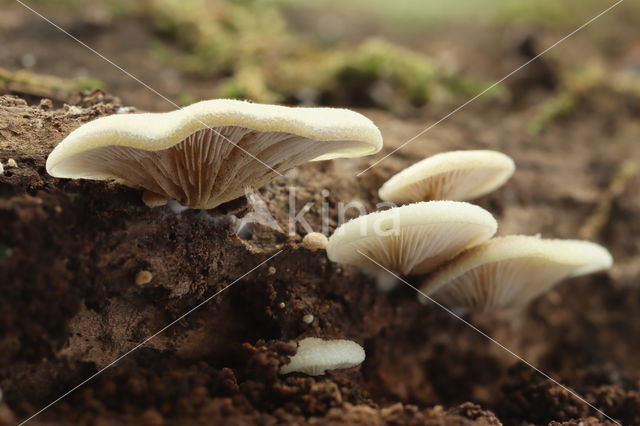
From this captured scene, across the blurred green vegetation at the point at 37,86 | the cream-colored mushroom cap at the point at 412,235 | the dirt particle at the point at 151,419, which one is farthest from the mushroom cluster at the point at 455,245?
the blurred green vegetation at the point at 37,86

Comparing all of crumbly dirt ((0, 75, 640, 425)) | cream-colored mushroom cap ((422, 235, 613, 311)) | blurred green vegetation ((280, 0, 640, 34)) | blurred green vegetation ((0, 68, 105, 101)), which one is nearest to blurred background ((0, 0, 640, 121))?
blurred green vegetation ((0, 68, 105, 101))

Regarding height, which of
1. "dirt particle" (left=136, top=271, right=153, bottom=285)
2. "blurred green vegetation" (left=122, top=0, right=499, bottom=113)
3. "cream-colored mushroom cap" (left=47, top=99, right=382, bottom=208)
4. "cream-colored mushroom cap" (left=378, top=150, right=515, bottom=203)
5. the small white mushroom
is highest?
"blurred green vegetation" (left=122, top=0, right=499, bottom=113)

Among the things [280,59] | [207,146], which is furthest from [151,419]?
[280,59]

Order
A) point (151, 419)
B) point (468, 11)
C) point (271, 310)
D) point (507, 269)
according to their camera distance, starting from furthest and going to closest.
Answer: point (468, 11) < point (507, 269) < point (271, 310) < point (151, 419)

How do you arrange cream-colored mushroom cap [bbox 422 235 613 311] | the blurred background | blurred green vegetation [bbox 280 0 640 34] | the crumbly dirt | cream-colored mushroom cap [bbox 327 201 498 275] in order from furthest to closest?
blurred green vegetation [bbox 280 0 640 34], the blurred background, cream-colored mushroom cap [bbox 422 235 613 311], cream-colored mushroom cap [bbox 327 201 498 275], the crumbly dirt

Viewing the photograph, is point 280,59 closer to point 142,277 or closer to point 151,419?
point 142,277

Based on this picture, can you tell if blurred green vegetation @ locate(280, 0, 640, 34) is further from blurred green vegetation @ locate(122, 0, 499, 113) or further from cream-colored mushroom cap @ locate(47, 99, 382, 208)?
cream-colored mushroom cap @ locate(47, 99, 382, 208)

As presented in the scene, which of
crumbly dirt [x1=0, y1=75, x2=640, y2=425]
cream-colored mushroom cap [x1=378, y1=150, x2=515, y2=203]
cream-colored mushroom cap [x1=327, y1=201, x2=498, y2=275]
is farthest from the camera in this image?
cream-colored mushroom cap [x1=378, y1=150, x2=515, y2=203]

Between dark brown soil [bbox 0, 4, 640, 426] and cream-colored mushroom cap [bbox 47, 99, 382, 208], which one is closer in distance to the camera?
cream-colored mushroom cap [bbox 47, 99, 382, 208]
